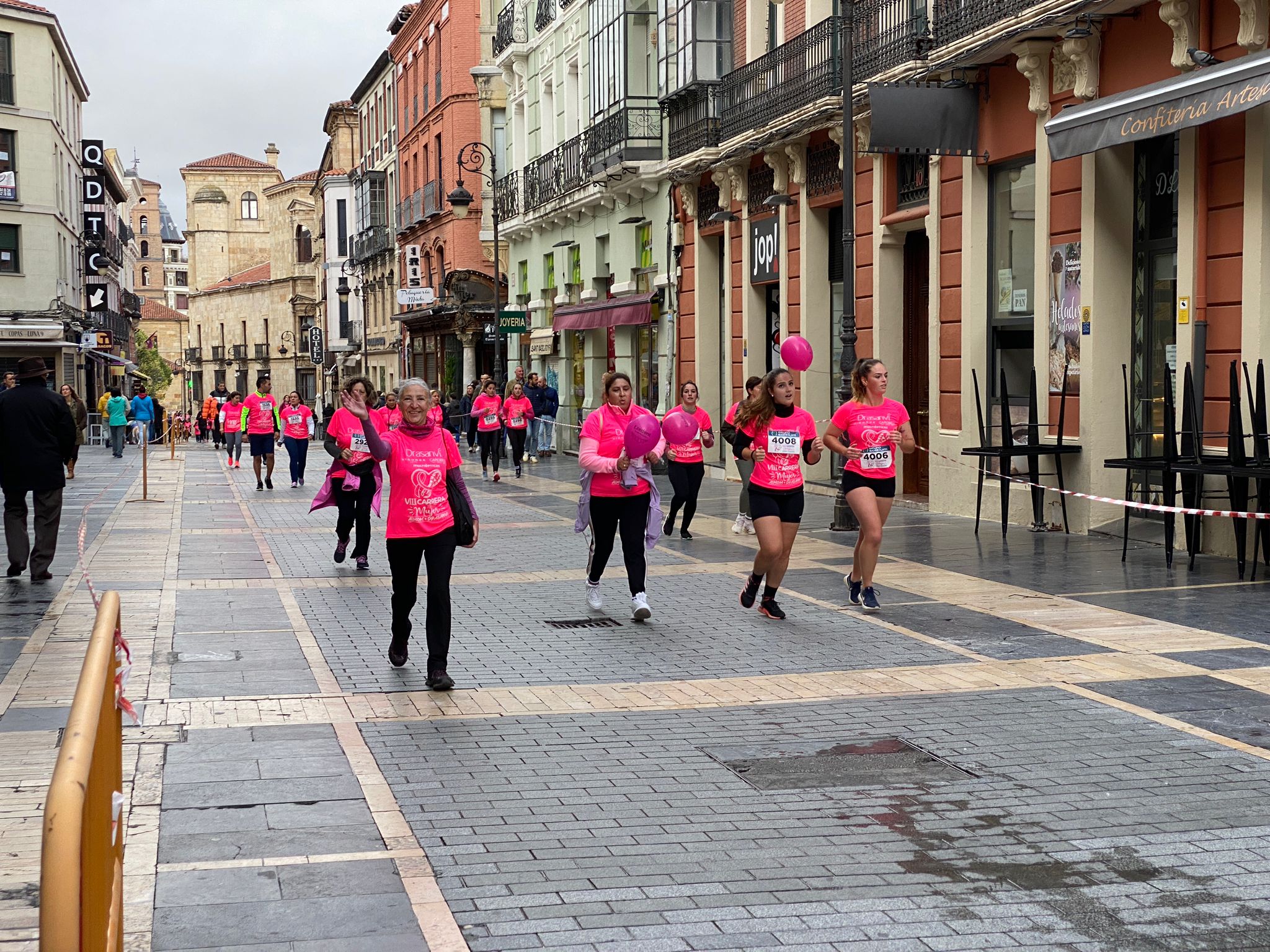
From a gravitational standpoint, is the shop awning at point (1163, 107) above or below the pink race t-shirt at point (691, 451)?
above

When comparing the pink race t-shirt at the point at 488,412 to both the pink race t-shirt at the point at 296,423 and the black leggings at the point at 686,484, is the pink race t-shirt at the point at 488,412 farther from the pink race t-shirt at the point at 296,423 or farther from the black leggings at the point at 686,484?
the black leggings at the point at 686,484

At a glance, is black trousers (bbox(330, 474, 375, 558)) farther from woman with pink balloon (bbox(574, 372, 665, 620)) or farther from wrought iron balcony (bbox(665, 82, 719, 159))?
wrought iron balcony (bbox(665, 82, 719, 159))

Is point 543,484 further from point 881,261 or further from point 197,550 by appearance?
point 197,550

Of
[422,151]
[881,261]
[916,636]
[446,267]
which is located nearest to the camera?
[916,636]

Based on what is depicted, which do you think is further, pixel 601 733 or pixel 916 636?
pixel 916 636

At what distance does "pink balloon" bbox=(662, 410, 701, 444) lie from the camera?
38.2 feet

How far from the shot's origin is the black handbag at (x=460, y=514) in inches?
348

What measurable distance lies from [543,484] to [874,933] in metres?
21.4

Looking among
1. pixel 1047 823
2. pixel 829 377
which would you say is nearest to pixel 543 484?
pixel 829 377

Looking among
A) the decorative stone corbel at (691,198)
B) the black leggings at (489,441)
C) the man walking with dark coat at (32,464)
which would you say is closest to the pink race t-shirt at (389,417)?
the man walking with dark coat at (32,464)

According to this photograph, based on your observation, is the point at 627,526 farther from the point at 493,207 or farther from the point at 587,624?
the point at 493,207

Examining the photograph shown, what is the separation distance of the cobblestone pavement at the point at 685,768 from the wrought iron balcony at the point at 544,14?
2725cm

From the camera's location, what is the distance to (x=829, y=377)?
22.9 metres

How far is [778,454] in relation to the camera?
1078 centimetres
